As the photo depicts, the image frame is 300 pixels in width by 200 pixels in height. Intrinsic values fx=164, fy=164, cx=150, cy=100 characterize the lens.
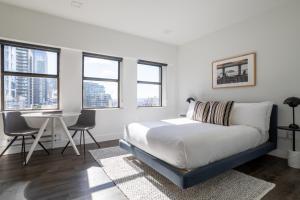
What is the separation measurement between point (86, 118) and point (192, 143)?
8.02 ft

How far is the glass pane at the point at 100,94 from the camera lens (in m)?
3.78

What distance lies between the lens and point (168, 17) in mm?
3262

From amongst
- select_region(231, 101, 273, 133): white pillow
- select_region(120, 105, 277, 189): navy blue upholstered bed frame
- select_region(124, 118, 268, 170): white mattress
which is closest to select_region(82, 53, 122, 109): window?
select_region(120, 105, 277, 189): navy blue upholstered bed frame

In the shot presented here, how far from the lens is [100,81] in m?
3.95

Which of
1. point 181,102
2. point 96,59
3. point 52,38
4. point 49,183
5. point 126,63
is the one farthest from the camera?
point 181,102

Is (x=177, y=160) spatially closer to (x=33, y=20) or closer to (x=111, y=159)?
(x=111, y=159)

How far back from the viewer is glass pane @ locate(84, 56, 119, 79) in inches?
149

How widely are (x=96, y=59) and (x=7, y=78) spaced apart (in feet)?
5.60

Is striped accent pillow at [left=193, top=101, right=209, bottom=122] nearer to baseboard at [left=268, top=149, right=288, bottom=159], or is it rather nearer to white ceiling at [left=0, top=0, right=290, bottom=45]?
baseboard at [left=268, top=149, right=288, bottom=159]

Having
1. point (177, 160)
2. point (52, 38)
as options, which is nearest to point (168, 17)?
point (52, 38)

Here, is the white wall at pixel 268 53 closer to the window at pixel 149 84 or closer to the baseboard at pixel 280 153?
the baseboard at pixel 280 153

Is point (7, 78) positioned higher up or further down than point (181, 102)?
higher up

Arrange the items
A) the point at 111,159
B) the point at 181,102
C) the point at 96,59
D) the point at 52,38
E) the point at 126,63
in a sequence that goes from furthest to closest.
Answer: the point at 181,102 → the point at 126,63 → the point at 96,59 → the point at 52,38 → the point at 111,159

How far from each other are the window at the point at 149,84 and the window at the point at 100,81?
0.64 meters
